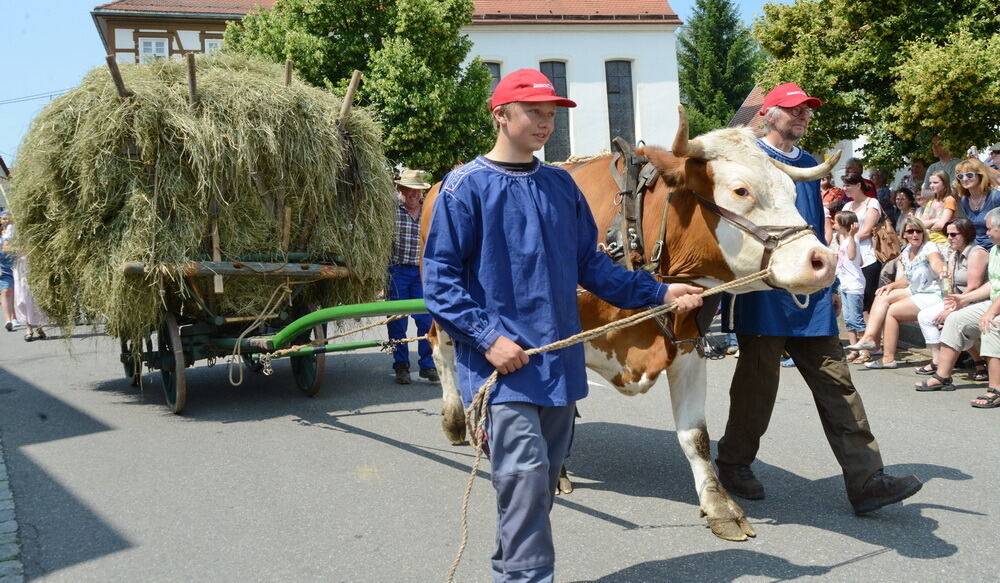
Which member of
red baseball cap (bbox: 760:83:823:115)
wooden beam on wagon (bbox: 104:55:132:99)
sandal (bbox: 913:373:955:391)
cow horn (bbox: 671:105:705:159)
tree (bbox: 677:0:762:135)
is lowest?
sandal (bbox: 913:373:955:391)

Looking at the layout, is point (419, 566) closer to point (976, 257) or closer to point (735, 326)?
point (735, 326)

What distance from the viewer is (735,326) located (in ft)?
14.7

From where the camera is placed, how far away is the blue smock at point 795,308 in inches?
168

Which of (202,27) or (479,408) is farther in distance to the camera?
(202,27)

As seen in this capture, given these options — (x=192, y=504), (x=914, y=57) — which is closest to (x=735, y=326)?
(x=192, y=504)

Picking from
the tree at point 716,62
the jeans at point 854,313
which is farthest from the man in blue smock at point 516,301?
the tree at point 716,62

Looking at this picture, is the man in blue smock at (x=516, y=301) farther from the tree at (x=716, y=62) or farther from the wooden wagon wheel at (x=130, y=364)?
the tree at (x=716, y=62)

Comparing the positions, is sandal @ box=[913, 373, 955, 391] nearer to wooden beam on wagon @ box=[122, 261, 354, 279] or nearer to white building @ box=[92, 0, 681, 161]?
wooden beam on wagon @ box=[122, 261, 354, 279]

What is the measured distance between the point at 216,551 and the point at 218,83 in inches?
159

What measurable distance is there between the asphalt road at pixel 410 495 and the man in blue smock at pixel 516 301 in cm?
A: 90

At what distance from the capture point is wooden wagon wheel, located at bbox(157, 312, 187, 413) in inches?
271

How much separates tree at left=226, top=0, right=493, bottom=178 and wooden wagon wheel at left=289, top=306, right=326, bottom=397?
49.9 ft

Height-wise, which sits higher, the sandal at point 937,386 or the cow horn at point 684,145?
the cow horn at point 684,145

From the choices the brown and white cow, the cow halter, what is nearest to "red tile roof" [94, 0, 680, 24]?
the brown and white cow
